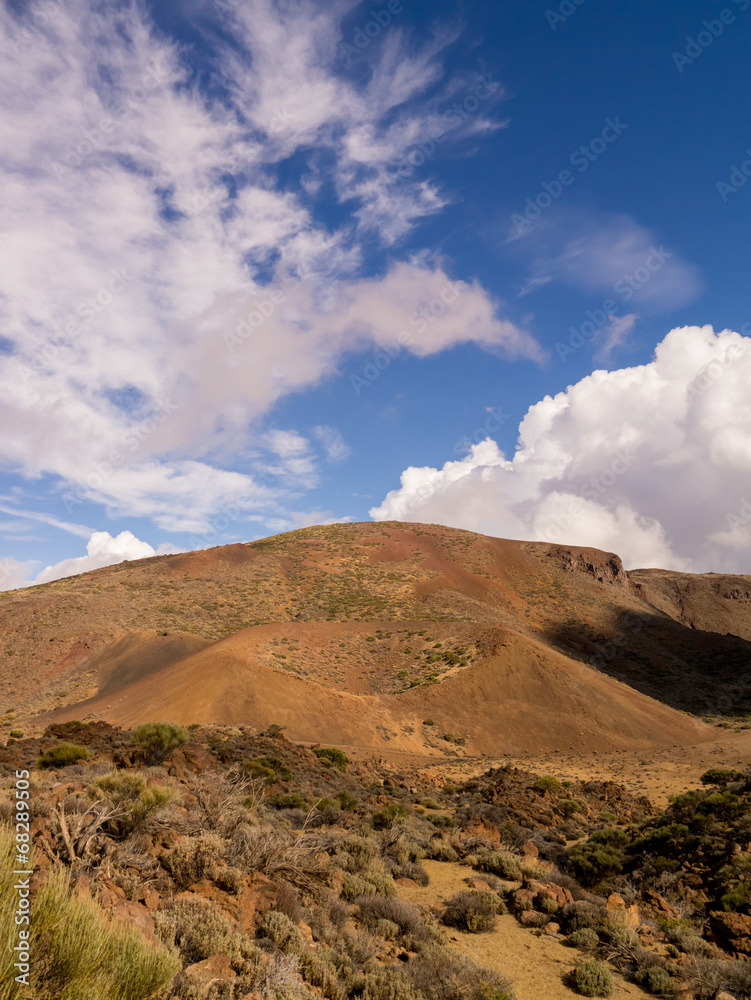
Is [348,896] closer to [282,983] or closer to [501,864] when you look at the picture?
[282,983]

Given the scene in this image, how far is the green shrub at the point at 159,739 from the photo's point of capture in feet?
54.0

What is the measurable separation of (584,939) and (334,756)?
1660 centimetres

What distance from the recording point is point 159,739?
16.9 m

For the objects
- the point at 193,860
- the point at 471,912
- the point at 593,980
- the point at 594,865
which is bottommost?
the point at 594,865

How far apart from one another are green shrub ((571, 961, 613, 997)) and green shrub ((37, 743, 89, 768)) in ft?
45.0

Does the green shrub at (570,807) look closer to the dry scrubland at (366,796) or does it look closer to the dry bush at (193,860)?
the dry scrubland at (366,796)

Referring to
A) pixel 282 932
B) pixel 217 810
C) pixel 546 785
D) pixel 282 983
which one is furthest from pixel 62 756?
pixel 546 785

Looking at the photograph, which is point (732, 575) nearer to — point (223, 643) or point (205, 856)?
point (223, 643)

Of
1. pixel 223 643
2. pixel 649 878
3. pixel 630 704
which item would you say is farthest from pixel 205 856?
Answer: pixel 630 704

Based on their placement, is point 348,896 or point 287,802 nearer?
point 348,896

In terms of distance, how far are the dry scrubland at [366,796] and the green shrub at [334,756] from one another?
318 millimetres

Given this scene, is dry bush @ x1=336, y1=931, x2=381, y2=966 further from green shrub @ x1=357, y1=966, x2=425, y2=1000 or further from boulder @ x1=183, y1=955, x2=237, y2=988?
boulder @ x1=183, y1=955, x2=237, y2=988

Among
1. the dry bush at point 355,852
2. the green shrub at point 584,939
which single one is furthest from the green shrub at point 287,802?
the green shrub at point 584,939

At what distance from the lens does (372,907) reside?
842cm
